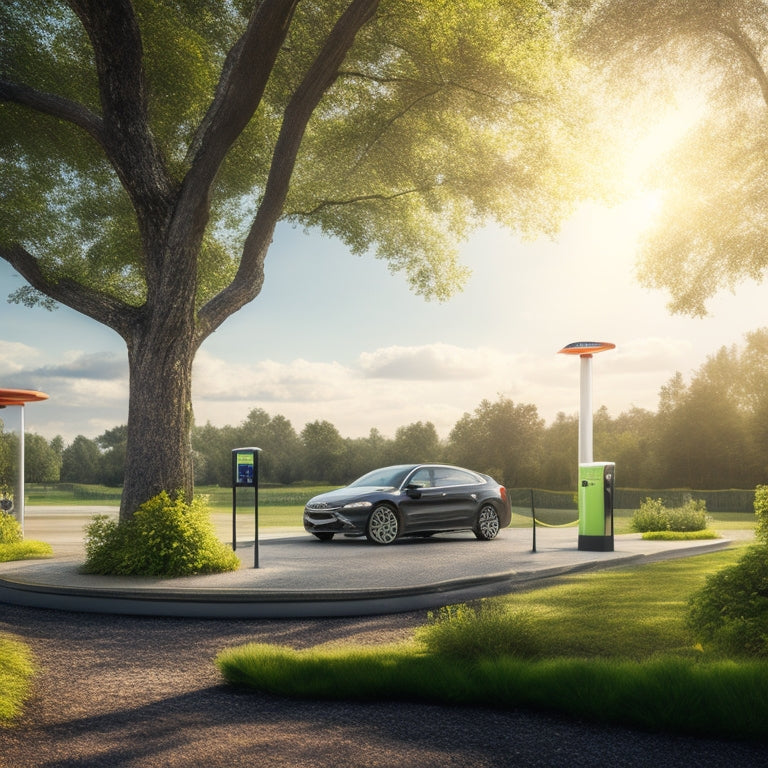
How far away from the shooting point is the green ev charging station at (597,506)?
47.8 ft

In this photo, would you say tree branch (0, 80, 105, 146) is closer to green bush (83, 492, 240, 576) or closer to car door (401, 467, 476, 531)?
green bush (83, 492, 240, 576)

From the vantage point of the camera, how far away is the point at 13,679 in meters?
6.14

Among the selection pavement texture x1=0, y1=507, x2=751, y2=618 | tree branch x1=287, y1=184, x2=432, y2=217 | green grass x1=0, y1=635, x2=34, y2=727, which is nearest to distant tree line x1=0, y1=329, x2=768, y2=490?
tree branch x1=287, y1=184, x2=432, y2=217

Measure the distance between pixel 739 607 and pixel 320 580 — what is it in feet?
18.1

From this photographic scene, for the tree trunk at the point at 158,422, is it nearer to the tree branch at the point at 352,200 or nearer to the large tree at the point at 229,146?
the large tree at the point at 229,146

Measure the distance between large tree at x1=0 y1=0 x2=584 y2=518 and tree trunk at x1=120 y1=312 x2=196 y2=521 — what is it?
3cm

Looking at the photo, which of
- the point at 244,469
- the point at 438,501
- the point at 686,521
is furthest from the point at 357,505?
the point at 686,521

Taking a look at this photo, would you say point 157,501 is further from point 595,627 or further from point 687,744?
point 687,744

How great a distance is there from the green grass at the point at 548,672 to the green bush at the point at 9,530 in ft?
33.6

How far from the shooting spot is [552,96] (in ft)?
55.9

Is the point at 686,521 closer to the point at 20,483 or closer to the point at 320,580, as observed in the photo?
the point at 320,580

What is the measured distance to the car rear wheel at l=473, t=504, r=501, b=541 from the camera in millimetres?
17312

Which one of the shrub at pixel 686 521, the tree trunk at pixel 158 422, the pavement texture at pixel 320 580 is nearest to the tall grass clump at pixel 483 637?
the pavement texture at pixel 320 580

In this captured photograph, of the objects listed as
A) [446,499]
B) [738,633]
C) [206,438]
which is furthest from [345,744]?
[206,438]
